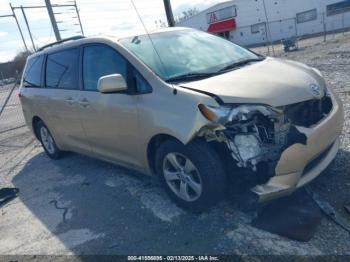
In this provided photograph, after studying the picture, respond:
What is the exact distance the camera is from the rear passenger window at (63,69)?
4699 millimetres

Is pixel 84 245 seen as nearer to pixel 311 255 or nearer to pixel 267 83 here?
pixel 311 255

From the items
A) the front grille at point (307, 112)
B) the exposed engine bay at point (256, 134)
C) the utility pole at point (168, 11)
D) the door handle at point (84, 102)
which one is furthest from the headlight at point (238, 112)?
the utility pole at point (168, 11)

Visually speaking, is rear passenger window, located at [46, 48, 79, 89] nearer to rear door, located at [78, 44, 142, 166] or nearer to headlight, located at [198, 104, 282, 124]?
rear door, located at [78, 44, 142, 166]

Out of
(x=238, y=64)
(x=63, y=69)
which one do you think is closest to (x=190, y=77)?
(x=238, y=64)

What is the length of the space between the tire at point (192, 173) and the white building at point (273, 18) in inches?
1208

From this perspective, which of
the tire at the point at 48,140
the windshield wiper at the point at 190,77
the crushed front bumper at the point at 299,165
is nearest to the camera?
the crushed front bumper at the point at 299,165

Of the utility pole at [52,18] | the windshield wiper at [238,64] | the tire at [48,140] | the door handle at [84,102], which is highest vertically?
the utility pole at [52,18]

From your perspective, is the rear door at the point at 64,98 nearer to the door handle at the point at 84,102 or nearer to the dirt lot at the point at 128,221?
the door handle at the point at 84,102

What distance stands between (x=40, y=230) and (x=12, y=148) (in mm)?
4786

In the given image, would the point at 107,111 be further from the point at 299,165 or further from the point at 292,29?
the point at 292,29

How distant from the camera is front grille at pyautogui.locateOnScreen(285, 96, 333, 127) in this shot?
3.14 m

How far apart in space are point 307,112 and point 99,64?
8.03 feet

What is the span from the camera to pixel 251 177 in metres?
3.08

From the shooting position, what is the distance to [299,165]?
3.05m
